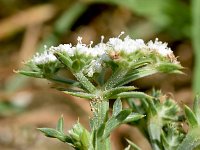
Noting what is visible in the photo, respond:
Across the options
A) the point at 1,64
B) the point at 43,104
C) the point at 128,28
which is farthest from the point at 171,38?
the point at 1,64

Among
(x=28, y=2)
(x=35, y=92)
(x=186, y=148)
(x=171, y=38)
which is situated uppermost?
(x=28, y=2)

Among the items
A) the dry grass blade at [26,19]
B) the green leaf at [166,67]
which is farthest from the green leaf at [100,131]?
the dry grass blade at [26,19]

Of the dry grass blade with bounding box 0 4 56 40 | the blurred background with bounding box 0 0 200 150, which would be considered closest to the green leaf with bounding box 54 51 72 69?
the blurred background with bounding box 0 0 200 150

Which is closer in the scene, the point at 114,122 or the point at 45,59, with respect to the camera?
the point at 114,122

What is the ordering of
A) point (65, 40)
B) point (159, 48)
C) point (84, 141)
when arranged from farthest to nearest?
point (65, 40), point (159, 48), point (84, 141)

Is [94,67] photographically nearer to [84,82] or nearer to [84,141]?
→ [84,82]

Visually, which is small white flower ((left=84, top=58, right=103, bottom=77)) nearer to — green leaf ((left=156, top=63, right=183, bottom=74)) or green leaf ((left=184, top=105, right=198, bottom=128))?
green leaf ((left=156, top=63, right=183, bottom=74))

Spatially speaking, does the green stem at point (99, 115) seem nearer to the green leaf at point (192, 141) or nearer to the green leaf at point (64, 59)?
the green leaf at point (64, 59)

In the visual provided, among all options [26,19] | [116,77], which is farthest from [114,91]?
[26,19]

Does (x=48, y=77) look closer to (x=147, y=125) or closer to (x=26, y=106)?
(x=147, y=125)
